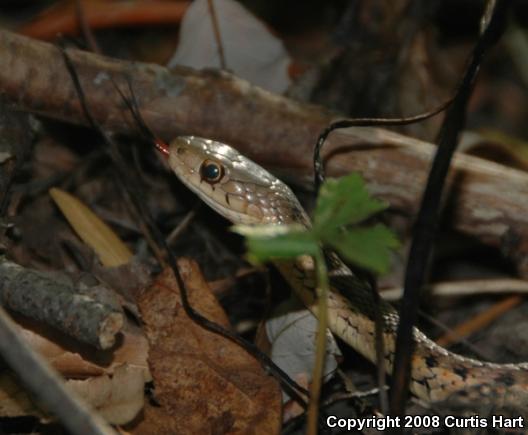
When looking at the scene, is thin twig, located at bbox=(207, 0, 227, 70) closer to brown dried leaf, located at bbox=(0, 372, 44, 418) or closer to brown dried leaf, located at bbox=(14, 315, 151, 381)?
brown dried leaf, located at bbox=(14, 315, 151, 381)

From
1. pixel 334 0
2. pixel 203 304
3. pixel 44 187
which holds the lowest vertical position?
pixel 203 304

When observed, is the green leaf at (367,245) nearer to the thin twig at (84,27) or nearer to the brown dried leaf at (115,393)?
the brown dried leaf at (115,393)

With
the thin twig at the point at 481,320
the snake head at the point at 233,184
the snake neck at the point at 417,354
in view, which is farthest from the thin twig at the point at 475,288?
the snake head at the point at 233,184

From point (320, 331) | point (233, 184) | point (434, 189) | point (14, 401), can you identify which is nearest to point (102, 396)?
point (14, 401)

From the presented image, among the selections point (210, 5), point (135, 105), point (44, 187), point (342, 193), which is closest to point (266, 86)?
point (210, 5)

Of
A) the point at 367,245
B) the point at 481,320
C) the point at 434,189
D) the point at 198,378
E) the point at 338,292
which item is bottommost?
the point at 367,245

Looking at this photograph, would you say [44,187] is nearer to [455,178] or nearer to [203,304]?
[203,304]

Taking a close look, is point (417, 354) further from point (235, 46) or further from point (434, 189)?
point (235, 46)
